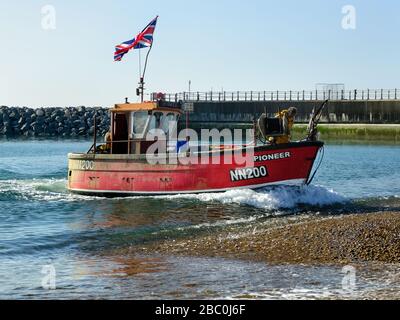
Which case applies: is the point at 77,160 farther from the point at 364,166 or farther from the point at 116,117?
the point at 364,166

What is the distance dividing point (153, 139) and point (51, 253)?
29.6 feet

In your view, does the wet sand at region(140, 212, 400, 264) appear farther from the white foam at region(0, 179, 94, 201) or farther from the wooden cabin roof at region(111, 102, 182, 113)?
the white foam at region(0, 179, 94, 201)

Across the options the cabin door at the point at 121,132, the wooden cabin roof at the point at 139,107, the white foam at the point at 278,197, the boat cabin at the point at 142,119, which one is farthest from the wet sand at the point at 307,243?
the cabin door at the point at 121,132

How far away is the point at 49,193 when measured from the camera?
23.2 m

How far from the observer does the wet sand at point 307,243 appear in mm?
11203

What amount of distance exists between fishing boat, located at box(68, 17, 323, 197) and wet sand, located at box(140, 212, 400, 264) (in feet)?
14.5

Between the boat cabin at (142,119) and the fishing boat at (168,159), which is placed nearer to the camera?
the fishing boat at (168,159)

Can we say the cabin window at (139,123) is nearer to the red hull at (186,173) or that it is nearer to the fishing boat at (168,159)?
the fishing boat at (168,159)

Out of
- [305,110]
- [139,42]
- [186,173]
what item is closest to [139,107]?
[139,42]

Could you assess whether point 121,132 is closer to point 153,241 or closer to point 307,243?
point 153,241

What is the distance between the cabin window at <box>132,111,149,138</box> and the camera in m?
21.2

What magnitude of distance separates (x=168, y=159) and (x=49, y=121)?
200ft
